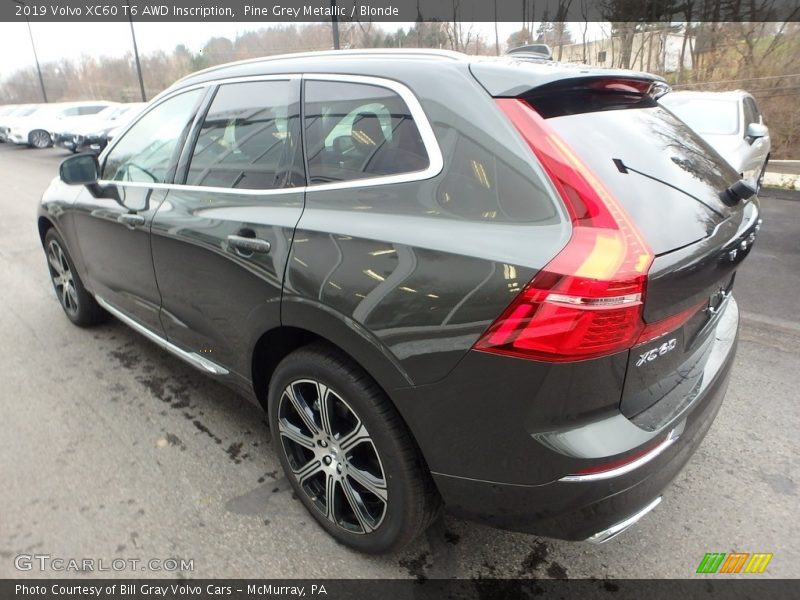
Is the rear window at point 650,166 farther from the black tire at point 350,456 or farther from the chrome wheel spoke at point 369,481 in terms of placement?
the chrome wheel spoke at point 369,481

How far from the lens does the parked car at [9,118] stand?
2613 centimetres

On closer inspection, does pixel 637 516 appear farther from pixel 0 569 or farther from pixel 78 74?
pixel 78 74

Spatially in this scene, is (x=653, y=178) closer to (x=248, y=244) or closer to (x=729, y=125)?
(x=248, y=244)

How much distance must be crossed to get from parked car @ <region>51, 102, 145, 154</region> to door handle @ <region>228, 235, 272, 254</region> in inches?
740

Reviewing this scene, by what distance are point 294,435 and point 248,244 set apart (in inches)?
31.7

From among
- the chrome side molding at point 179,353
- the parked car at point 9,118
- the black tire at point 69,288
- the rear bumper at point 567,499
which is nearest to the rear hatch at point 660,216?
the rear bumper at point 567,499

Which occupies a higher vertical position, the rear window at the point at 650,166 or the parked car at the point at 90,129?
the rear window at the point at 650,166

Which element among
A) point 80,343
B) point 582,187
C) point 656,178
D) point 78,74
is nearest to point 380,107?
point 582,187

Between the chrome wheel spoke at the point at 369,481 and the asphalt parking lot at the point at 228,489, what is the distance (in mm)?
358

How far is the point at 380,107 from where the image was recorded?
76.1 inches

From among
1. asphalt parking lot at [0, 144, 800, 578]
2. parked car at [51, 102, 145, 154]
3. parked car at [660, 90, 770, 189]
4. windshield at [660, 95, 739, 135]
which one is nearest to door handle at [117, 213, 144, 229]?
asphalt parking lot at [0, 144, 800, 578]

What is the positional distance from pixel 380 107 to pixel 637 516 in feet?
5.26

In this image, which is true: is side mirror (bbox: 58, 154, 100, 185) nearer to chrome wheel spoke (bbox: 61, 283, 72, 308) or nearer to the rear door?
the rear door

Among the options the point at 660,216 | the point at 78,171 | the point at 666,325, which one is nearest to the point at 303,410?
the point at 666,325
